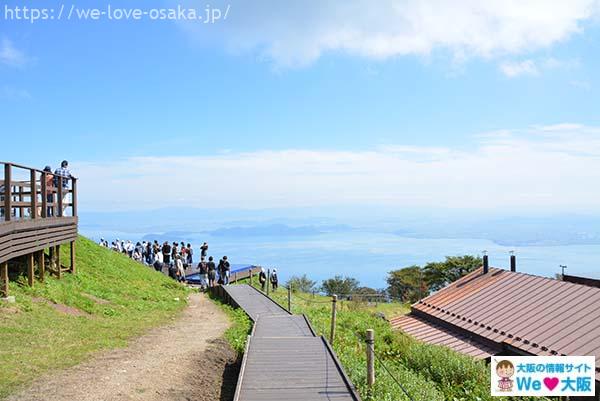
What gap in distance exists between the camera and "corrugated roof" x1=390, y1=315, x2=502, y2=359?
15.3 m

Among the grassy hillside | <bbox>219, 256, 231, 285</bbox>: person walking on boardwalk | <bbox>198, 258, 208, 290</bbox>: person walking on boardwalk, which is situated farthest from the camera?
<bbox>198, 258, 208, 290</bbox>: person walking on boardwalk

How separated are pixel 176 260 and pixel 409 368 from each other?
62.0ft

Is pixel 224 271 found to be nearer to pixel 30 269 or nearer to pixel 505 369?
pixel 30 269

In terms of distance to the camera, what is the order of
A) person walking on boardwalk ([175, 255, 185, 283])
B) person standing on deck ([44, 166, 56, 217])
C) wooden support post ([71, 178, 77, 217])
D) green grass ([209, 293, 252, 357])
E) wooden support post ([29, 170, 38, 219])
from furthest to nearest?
person walking on boardwalk ([175, 255, 185, 283]), wooden support post ([71, 178, 77, 217]), person standing on deck ([44, 166, 56, 217]), wooden support post ([29, 170, 38, 219]), green grass ([209, 293, 252, 357])

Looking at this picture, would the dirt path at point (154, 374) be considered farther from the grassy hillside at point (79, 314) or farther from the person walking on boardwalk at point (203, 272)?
the person walking on boardwalk at point (203, 272)

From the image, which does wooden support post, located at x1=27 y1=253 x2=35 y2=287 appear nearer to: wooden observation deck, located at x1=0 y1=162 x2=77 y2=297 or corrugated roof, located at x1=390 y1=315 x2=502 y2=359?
wooden observation deck, located at x1=0 y1=162 x2=77 y2=297

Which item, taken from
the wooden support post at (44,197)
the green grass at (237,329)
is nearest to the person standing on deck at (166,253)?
the green grass at (237,329)

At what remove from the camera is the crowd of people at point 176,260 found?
28058 mm

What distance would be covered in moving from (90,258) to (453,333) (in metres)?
15.2

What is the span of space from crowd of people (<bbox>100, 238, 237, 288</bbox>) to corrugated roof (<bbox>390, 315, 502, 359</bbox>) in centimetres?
1089

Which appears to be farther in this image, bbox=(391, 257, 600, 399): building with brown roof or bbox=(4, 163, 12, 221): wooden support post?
bbox=(391, 257, 600, 399): building with brown roof

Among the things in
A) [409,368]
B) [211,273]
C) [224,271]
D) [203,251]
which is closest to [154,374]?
[409,368]

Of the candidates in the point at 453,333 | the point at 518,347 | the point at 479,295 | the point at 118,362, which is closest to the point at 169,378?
the point at 118,362

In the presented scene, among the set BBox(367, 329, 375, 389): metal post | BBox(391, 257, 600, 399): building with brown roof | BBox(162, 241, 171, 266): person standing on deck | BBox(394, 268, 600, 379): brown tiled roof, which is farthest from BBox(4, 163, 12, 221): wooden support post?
BBox(162, 241, 171, 266): person standing on deck
